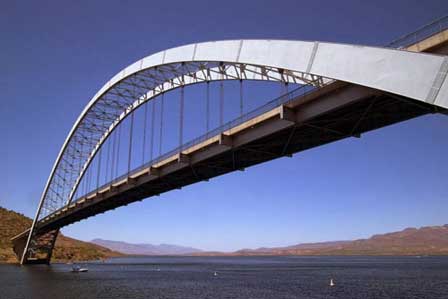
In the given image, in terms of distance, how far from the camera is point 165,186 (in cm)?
4394

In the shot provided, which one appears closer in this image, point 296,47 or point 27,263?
point 296,47

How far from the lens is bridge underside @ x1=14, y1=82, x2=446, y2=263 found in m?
19.7

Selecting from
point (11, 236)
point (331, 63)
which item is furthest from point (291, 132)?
point (11, 236)

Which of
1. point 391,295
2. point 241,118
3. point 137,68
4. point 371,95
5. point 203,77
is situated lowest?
point 391,295

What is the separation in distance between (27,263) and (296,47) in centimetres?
8617

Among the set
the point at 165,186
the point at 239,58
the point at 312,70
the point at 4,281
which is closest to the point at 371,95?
the point at 312,70

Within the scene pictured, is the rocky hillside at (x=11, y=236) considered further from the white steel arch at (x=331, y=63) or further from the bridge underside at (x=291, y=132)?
the white steel arch at (x=331, y=63)

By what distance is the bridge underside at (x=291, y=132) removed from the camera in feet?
64.7

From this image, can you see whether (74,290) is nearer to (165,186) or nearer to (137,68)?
(165,186)

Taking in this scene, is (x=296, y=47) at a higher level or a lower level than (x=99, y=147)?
lower

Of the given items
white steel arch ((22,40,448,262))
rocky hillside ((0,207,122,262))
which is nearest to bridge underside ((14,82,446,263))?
white steel arch ((22,40,448,262))

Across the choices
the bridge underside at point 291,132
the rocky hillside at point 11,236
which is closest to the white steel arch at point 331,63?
the bridge underside at point 291,132

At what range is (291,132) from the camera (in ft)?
81.4

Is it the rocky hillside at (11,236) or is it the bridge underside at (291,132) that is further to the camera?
the rocky hillside at (11,236)
